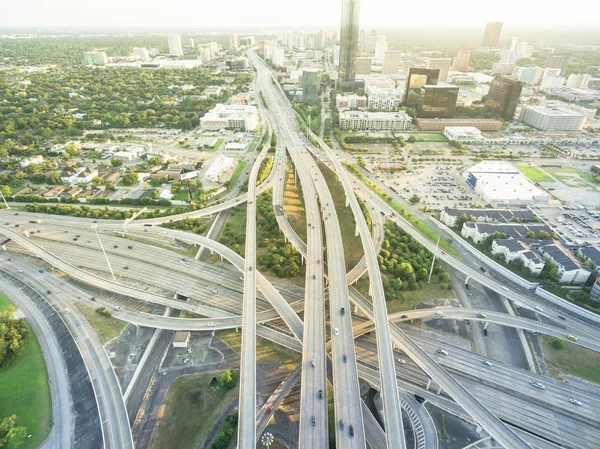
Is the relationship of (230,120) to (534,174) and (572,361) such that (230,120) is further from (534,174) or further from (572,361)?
(572,361)

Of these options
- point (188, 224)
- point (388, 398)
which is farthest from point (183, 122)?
point (388, 398)

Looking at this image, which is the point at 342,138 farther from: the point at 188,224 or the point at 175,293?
the point at 175,293

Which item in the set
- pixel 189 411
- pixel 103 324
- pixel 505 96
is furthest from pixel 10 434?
pixel 505 96

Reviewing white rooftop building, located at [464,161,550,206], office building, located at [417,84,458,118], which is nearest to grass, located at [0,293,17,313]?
white rooftop building, located at [464,161,550,206]

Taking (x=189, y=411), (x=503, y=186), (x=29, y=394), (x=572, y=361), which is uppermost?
(x=503, y=186)

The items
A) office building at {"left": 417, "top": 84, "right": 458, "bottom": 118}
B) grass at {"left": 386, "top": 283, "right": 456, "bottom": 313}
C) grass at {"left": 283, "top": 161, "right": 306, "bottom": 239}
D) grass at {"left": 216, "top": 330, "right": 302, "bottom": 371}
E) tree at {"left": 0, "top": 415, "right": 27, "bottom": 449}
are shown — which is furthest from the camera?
office building at {"left": 417, "top": 84, "right": 458, "bottom": 118}

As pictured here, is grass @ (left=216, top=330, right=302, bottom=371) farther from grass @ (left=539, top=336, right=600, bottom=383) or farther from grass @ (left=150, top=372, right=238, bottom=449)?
grass @ (left=539, top=336, right=600, bottom=383)

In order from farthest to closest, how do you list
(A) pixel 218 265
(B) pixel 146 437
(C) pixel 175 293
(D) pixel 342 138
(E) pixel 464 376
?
(D) pixel 342 138
(A) pixel 218 265
(C) pixel 175 293
(E) pixel 464 376
(B) pixel 146 437
